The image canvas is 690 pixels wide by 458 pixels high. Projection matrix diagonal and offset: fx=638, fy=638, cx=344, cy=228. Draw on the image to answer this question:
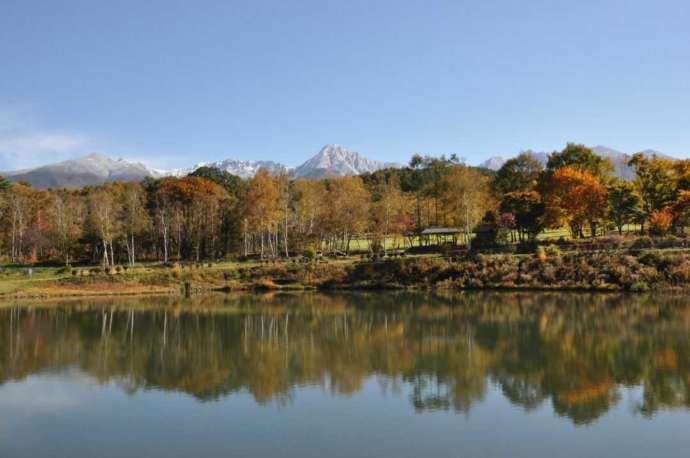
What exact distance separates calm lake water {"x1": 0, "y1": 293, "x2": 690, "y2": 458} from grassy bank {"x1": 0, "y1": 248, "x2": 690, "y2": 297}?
829 centimetres

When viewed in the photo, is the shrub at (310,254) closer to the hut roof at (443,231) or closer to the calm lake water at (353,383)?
the hut roof at (443,231)

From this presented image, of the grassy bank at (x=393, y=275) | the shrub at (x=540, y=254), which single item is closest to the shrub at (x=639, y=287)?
the grassy bank at (x=393, y=275)

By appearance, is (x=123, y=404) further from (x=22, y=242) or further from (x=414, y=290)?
(x=22, y=242)

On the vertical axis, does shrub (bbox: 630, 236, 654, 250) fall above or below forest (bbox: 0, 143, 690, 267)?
below

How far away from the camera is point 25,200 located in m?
77.8

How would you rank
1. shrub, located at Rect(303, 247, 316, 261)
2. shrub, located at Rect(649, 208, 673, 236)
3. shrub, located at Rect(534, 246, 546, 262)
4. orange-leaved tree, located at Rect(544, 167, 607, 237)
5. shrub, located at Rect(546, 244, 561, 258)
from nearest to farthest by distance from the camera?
1. shrub, located at Rect(534, 246, 546, 262)
2. shrub, located at Rect(546, 244, 561, 258)
3. shrub, located at Rect(649, 208, 673, 236)
4. shrub, located at Rect(303, 247, 316, 261)
5. orange-leaved tree, located at Rect(544, 167, 607, 237)

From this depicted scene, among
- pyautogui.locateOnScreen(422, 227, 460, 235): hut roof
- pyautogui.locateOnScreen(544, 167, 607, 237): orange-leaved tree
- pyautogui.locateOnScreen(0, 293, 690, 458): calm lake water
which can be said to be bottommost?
pyautogui.locateOnScreen(0, 293, 690, 458): calm lake water

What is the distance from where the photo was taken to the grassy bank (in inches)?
1907

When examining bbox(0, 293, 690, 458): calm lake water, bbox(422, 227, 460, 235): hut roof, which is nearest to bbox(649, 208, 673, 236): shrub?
bbox(422, 227, 460, 235): hut roof

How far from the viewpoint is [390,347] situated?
29.0 m

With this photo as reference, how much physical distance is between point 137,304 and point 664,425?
→ 1462 inches

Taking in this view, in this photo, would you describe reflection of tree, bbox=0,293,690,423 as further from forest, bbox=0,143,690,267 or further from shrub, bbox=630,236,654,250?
forest, bbox=0,143,690,267

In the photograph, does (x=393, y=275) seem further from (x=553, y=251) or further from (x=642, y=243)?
(x=642, y=243)

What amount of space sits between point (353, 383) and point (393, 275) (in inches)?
1298
